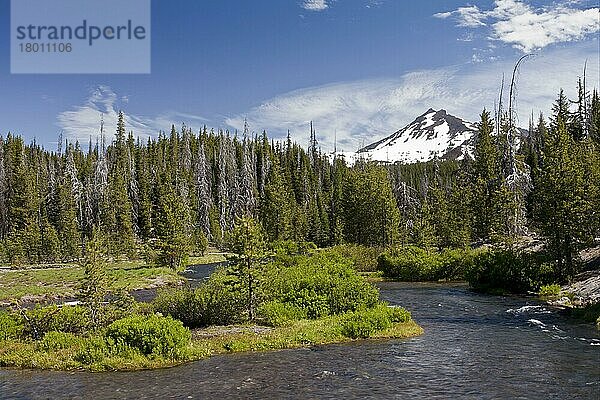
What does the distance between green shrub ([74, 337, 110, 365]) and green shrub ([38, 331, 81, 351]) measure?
5.76ft

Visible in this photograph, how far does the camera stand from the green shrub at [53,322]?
1099 inches

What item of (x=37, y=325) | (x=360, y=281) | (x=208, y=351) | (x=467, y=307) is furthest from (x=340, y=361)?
(x=467, y=307)

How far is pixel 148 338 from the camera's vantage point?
23938 mm

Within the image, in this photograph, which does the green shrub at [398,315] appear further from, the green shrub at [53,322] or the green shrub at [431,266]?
the green shrub at [431,266]

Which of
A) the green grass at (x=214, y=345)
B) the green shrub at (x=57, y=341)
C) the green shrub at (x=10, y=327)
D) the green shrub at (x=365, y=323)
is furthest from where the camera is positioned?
the green shrub at (x=365, y=323)

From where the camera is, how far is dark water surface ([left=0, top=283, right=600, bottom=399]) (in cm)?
1952

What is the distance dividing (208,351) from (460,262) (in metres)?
38.7

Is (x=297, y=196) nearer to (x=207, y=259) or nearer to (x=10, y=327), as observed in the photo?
(x=207, y=259)

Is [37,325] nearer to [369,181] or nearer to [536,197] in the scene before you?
[536,197]

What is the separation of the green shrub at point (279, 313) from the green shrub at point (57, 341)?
9701mm

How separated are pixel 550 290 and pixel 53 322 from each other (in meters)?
34.1

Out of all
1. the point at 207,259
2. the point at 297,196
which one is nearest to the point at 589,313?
the point at 207,259

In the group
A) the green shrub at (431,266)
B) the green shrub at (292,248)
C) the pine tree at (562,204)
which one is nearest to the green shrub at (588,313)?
the pine tree at (562,204)

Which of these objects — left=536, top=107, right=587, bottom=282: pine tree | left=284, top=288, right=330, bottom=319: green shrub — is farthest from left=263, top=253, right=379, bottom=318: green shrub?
left=536, top=107, right=587, bottom=282: pine tree
